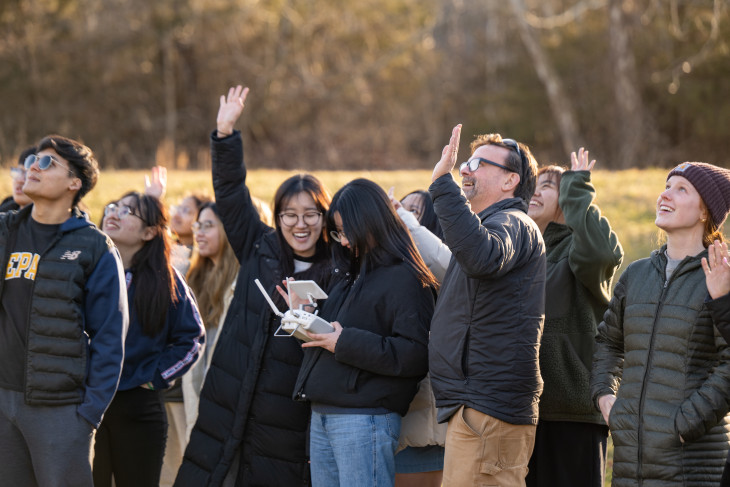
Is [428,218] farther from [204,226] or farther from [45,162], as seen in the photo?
[45,162]

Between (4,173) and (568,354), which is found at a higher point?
(4,173)

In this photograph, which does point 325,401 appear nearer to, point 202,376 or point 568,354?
point 568,354

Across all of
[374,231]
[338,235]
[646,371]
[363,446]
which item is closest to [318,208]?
[338,235]

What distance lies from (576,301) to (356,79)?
26.7 meters

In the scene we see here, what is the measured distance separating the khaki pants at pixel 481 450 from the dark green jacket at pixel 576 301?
0.80 m

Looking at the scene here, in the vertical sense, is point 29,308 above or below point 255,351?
above

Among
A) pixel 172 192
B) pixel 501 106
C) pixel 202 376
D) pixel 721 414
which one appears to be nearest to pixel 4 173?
pixel 172 192

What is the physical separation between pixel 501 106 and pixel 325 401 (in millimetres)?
26094

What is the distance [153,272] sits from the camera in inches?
209

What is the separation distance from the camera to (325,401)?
4.10m

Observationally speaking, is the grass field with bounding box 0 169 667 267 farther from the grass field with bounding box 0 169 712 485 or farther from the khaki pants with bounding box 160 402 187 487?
the khaki pants with bounding box 160 402 187 487

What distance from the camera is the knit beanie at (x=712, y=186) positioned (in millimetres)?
3695

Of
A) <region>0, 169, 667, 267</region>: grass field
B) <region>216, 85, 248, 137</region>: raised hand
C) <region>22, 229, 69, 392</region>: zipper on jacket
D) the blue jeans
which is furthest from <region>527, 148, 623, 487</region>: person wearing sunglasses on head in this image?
<region>0, 169, 667, 267</region>: grass field

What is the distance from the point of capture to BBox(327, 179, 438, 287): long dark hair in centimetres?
426
